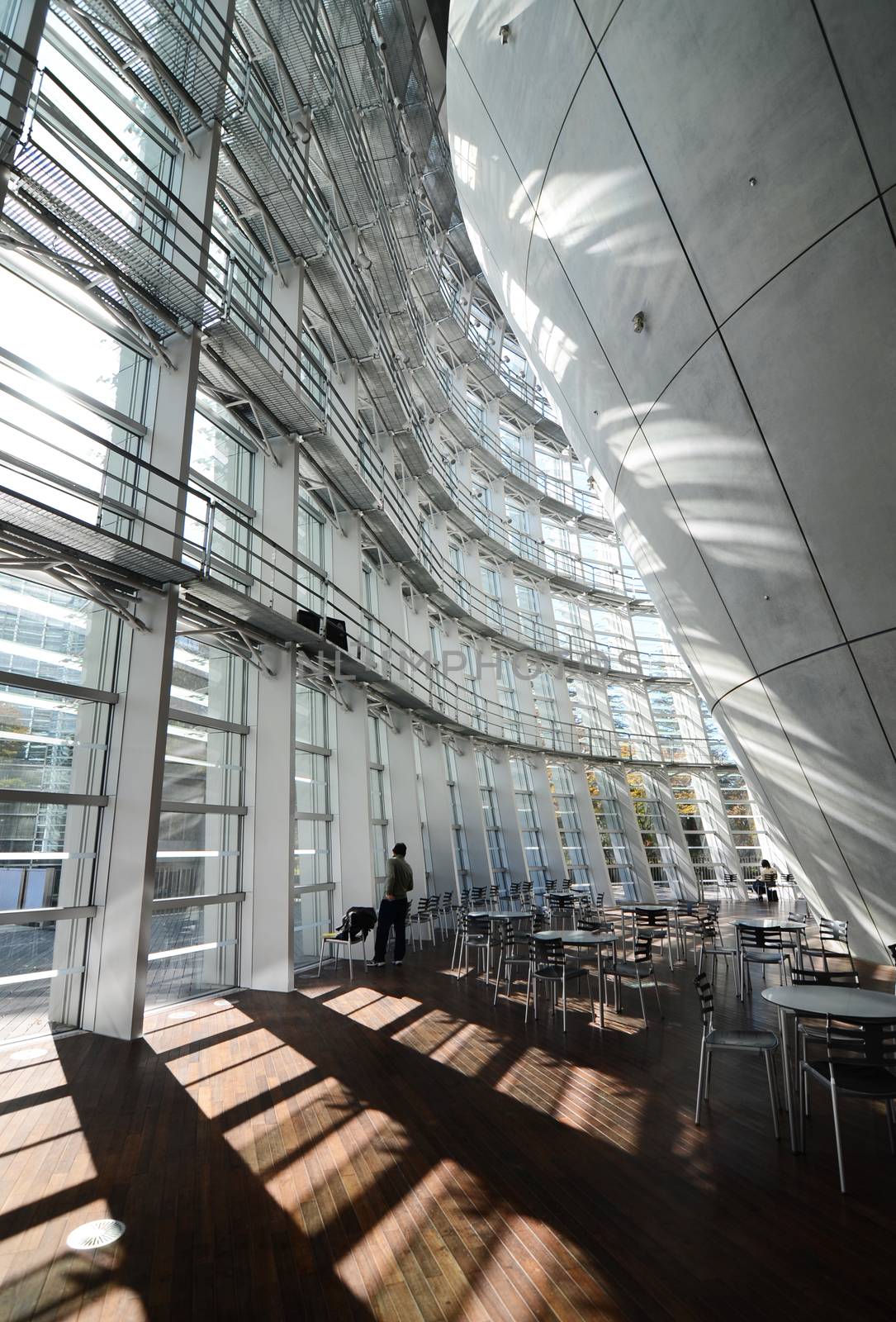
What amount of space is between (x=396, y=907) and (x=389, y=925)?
0.29 metres

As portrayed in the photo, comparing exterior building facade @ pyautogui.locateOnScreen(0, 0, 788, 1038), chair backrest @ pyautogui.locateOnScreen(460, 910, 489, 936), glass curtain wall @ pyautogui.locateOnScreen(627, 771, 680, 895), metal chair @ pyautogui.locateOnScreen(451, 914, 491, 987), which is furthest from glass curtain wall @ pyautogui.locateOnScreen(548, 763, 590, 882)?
metal chair @ pyautogui.locateOnScreen(451, 914, 491, 987)

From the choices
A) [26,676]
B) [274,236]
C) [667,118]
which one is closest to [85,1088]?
[26,676]

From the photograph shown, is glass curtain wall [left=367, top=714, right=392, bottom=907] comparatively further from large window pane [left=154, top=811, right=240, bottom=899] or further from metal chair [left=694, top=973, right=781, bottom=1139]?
metal chair [left=694, top=973, right=781, bottom=1139]

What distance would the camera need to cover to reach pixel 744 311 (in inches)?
204

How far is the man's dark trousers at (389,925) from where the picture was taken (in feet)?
31.9

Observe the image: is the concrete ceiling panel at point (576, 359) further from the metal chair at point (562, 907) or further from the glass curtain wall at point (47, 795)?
the metal chair at point (562, 907)

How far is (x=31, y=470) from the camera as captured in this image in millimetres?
5508

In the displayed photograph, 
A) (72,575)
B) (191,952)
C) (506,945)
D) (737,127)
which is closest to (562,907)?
(506,945)

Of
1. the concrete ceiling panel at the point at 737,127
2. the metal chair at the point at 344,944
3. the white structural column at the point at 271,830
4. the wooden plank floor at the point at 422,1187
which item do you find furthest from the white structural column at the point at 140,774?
the concrete ceiling panel at the point at 737,127

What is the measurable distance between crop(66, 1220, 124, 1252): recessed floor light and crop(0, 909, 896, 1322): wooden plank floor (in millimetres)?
44

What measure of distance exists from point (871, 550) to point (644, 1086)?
4.26 m

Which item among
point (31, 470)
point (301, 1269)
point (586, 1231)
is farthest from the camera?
point (31, 470)

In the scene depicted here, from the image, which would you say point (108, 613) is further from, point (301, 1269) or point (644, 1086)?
point (644, 1086)

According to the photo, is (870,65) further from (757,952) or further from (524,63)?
(757,952)
